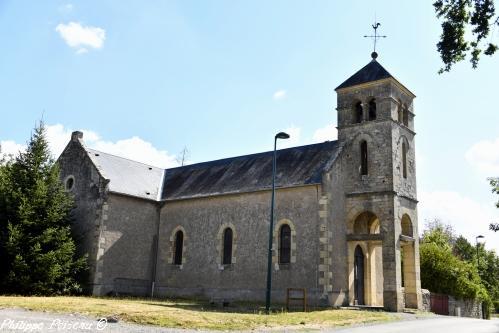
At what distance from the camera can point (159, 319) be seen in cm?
1418

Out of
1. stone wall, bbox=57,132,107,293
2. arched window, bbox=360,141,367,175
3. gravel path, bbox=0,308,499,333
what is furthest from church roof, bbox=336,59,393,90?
stone wall, bbox=57,132,107,293

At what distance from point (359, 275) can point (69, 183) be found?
18.2m

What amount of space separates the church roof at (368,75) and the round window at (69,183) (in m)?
16.9

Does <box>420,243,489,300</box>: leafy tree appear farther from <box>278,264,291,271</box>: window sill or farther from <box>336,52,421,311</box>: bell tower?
<box>278,264,291,271</box>: window sill

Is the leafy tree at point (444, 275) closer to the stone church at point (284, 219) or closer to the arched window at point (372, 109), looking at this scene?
the stone church at point (284, 219)

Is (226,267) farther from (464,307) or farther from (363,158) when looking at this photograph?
(464,307)

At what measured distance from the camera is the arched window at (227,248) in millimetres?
26531

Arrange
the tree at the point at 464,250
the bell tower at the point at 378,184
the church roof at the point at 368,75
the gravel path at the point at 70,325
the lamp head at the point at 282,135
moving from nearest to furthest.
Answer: the gravel path at the point at 70,325, the lamp head at the point at 282,135, the bell tower at the point at 378,184, the church roof at the point at 368,75, the tree at the point at 464,250

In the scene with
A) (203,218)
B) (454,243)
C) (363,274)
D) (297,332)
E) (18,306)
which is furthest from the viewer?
(454,243)

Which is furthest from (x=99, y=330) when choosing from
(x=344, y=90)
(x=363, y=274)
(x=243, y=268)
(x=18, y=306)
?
(x=344, y=90)

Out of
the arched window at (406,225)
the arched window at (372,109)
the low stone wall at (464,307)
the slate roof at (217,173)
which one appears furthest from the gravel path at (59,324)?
the low stone wall at (464,307)

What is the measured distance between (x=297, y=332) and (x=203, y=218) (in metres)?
15.2

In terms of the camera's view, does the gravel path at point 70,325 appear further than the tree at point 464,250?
No

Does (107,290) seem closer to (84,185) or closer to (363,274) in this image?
(84,185)
